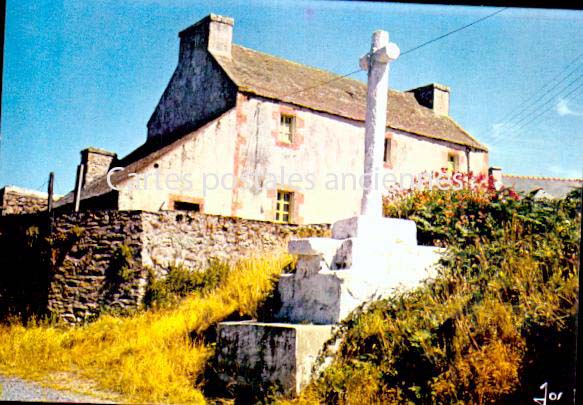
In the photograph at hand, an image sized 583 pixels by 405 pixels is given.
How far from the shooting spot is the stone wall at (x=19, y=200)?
14531 millimetres

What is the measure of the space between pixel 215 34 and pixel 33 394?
12.0m

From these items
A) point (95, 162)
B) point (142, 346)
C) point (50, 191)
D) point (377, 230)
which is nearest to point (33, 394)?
point (142, 346)

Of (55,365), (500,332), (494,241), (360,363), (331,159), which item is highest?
(331,159)

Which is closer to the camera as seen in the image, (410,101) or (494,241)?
(494,241)

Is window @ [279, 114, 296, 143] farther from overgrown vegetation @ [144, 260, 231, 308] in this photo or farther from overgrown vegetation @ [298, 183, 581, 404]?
overgrown vegetation @ [298, 183, 581, 404]

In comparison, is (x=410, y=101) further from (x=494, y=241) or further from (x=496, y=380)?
(x=496, y=380)

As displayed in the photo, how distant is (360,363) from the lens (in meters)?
5.34

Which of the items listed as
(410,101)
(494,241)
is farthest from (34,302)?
(410,101)

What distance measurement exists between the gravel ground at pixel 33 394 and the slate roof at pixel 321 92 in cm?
962

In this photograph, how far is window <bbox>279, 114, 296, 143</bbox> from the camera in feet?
50.3

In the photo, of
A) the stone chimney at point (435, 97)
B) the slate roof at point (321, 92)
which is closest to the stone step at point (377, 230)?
the slate roof at point (321, 92)

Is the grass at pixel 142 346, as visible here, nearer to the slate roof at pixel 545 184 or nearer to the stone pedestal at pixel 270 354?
the stone pedestal at pixel 270 354

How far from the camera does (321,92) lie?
16.6 meters

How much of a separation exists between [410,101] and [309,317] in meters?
15.2
